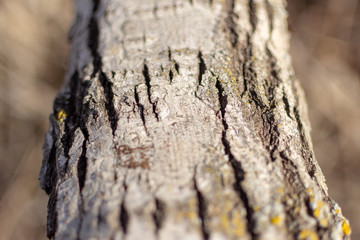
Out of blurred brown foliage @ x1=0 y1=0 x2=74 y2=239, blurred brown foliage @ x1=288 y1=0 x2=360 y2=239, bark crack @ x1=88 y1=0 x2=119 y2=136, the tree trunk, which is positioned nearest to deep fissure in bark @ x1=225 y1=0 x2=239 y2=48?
the tree trunk

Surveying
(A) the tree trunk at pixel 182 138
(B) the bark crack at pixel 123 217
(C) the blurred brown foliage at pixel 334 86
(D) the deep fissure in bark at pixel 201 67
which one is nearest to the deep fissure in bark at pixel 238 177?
(A) the tree trunk at pixel 182 138

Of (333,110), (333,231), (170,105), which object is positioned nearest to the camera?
(333,231)

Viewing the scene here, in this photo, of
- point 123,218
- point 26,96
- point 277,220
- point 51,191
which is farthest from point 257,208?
point 26,96

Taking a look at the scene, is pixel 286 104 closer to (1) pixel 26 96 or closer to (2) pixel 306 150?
(2) pixel 306 150

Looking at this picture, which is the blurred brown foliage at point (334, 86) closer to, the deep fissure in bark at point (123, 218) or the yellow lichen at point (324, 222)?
the yellow lichen at point (324, 222)

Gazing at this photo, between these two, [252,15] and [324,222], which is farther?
[252,15]

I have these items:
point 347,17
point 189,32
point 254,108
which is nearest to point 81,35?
point 189,32

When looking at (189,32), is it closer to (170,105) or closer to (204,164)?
(170,105)
